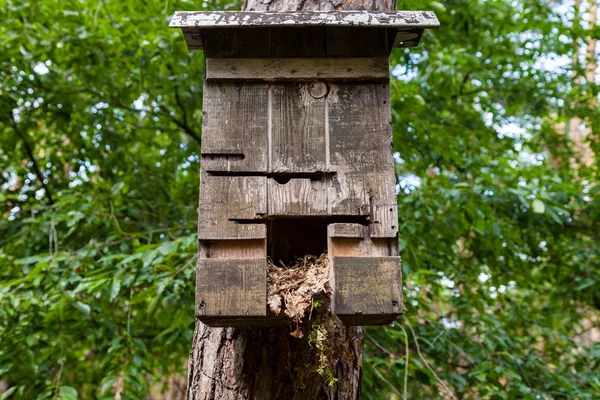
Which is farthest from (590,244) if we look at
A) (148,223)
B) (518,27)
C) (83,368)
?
(83,368)

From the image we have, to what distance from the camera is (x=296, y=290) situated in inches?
65.8

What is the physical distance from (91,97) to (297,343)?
321cm

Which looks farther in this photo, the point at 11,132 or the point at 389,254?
the point at 11,132

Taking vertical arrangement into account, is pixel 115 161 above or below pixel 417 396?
above

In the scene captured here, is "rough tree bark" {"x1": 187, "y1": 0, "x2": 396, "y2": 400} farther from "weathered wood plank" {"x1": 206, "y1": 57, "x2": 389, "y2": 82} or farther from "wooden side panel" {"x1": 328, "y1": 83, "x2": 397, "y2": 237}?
"weathered wood plank" {"x1": 206, "y1": 57, "x2": 389, "y2": 82}

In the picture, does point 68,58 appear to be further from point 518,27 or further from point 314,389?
point 518,27

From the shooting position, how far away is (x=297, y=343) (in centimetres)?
201

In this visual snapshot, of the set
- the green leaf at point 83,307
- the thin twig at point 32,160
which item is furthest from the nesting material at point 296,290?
the thin twig at point 32,160

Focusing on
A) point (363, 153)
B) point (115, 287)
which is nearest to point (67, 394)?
point (115, 287)

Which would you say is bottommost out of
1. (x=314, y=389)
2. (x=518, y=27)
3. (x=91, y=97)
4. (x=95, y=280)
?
(x=314, y=389)

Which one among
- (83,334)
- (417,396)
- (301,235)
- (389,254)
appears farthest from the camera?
(417,396)

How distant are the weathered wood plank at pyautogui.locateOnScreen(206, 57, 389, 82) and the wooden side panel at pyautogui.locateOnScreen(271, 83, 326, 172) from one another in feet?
0.14

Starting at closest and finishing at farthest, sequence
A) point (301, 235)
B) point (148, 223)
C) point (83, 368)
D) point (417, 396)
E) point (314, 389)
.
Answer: point (314, 389)
point (301, 235)
point (417, 396)
point (148, 223)
point (83, 368)

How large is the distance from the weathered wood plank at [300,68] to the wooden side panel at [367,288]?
2.05 ft
